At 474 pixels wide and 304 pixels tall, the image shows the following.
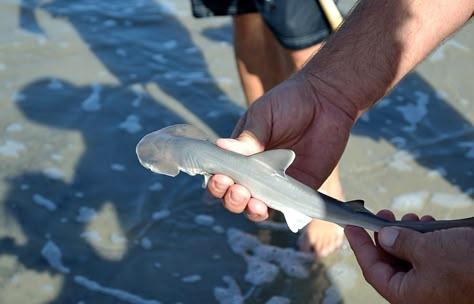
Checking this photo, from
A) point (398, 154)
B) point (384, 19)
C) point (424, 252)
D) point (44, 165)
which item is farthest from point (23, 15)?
point (424, 252)

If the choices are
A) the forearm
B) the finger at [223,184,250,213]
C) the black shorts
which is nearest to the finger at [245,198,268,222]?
the finger at [223,184,250,213]

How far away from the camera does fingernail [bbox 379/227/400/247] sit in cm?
233

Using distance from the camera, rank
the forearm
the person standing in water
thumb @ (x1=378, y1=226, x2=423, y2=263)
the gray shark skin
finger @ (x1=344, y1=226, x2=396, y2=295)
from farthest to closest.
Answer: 1. the person standing in water
2. the forearm
3. the gray shark skin
4. finger @ (x1=344, y1=226, x2=396, y2=295)
5. thumb @ (x1=378, y1=226, x2=423, y2=263)

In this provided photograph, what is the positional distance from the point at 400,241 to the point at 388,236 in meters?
0.06

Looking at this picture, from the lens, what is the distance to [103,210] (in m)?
4.24

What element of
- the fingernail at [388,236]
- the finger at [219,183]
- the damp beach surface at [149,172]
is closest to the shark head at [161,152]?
the finger at [219,183]

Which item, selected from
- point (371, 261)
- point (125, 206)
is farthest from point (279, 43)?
point (371, 261)

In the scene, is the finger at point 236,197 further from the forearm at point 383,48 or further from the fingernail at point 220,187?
the forearm at point 383,48

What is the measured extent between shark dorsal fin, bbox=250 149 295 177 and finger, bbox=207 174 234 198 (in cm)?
13

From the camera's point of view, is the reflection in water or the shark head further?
the reflection in water

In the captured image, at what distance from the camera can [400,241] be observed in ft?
7.52

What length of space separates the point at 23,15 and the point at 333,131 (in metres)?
4.59

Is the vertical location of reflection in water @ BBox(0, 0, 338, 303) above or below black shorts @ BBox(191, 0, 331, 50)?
below

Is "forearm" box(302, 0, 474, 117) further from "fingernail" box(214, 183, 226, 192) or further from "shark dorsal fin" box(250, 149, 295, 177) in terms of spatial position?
"fingernail" box(214, 183, 226, 192)
